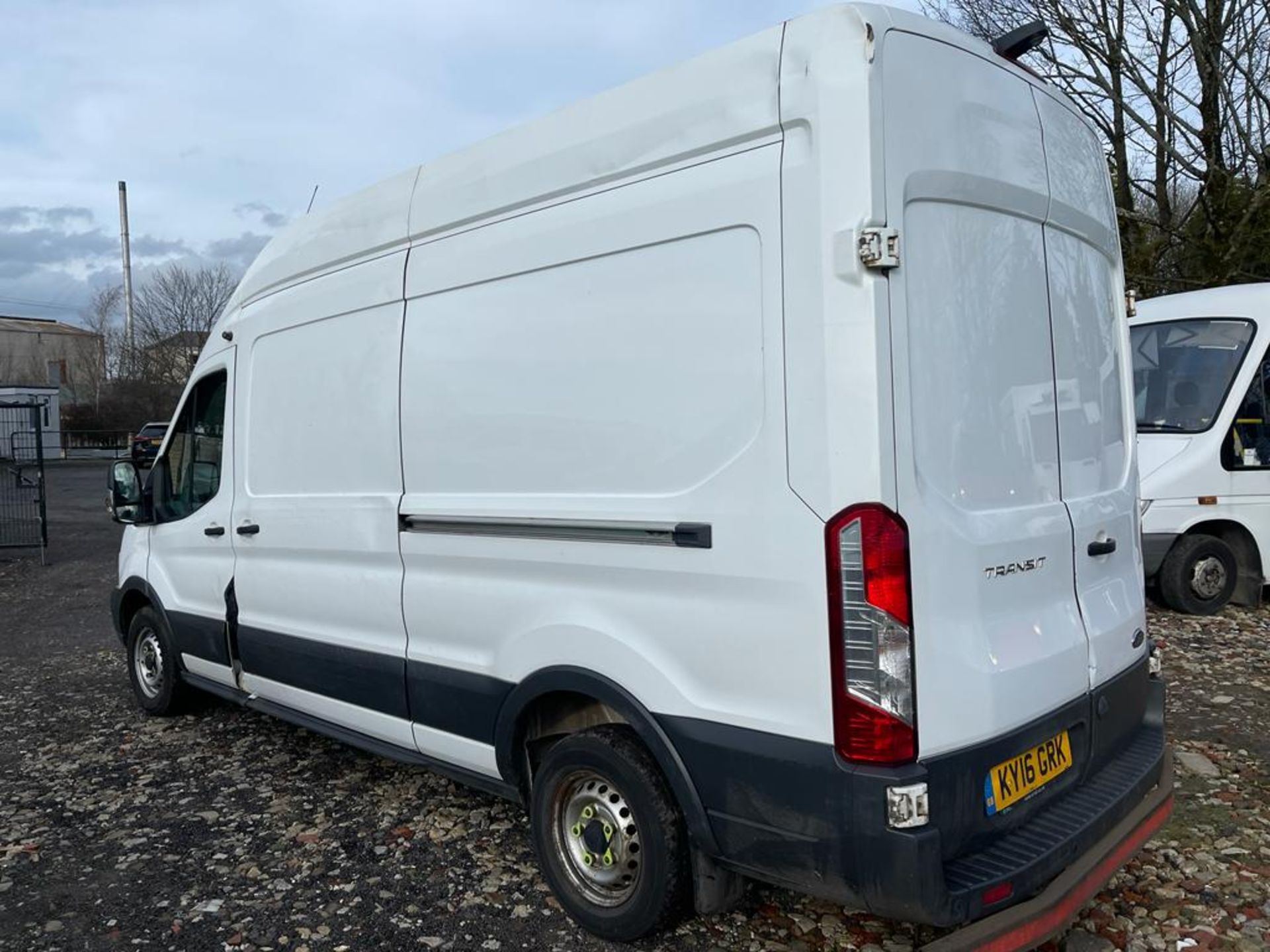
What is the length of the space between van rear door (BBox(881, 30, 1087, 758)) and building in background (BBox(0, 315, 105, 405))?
46.4 meters

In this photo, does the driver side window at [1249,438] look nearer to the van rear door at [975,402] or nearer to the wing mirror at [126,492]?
the van rear door at [975,402]

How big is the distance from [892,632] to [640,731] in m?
0.90

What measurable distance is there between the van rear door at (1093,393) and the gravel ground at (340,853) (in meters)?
→ 1.00

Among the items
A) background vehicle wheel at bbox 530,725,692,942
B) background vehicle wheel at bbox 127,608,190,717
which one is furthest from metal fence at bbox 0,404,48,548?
background vehicle wheel at bbox 530,725,692,942

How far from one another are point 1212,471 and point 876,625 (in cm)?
656

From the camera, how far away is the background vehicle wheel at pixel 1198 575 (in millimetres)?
7883

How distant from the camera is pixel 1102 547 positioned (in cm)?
334

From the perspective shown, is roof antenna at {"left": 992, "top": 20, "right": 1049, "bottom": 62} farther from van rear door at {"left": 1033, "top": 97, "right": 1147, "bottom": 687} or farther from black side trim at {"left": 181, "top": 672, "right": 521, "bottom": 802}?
black side trim at {"left": 181, "top": 672, "right": 521, "bottom": 802}

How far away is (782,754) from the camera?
9.02 feet

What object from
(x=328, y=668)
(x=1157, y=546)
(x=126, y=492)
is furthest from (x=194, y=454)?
(x=1157, y=546)

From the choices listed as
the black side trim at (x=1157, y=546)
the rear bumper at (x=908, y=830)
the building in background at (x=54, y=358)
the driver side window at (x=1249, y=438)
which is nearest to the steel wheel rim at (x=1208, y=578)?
the black side trim at (x=1157, y=546)

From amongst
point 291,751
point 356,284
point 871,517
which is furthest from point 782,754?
point 291,751

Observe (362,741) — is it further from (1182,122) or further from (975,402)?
(1182,122)

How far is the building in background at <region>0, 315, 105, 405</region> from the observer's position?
45250mm
